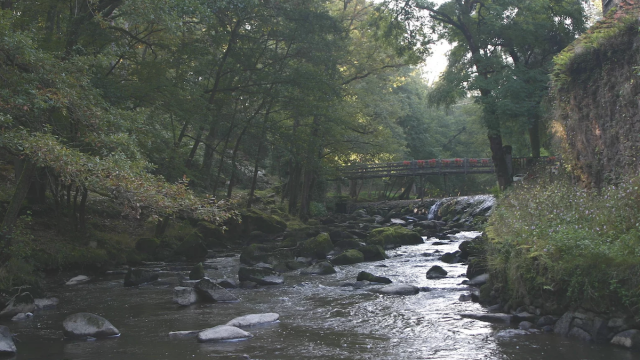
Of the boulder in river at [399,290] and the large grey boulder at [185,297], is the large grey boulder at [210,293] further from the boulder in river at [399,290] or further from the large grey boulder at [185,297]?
the boulder in river at [399,290]

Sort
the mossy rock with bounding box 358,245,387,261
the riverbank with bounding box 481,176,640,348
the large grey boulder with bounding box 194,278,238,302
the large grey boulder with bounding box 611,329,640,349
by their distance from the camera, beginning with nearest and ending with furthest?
the large grey boulder with bounding box 611,329,640,349 < the riverbank with bounding box 481,176,640,348 < the large grey boulder with bounding box 194,278,238,302 < the mossy rock with bounding box 358,245,387,261

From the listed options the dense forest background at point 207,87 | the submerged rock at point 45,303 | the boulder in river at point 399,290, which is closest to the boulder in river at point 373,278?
the boulder in river at point 399,290

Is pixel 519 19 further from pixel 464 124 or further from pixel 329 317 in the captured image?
pixel 464 124

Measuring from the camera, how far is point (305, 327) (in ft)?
25.8

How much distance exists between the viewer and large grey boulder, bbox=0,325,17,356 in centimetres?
645

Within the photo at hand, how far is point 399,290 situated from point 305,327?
121 inches

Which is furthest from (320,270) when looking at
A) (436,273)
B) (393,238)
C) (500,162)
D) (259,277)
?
(500,162)

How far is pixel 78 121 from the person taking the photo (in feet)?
29.0

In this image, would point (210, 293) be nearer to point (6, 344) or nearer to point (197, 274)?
point (197, 274)

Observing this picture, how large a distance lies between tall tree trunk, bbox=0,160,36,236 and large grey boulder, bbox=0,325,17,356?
2.75 m

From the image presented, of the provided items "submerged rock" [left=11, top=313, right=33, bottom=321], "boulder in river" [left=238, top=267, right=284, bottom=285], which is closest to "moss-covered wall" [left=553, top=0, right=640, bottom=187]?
"boulder in river" [left=238, top=267, right=284, bottom=285]

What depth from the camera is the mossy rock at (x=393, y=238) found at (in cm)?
1842

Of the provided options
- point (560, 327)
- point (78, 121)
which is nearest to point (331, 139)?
point (78, 121)

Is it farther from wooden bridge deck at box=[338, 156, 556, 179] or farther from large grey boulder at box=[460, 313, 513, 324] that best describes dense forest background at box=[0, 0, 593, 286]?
wooden bridge deck at box=[338, 156, 556, 179]
